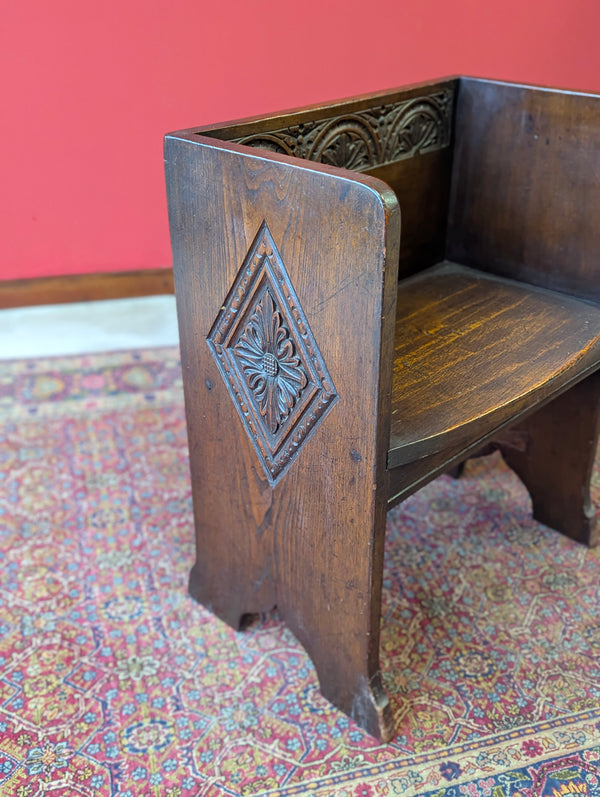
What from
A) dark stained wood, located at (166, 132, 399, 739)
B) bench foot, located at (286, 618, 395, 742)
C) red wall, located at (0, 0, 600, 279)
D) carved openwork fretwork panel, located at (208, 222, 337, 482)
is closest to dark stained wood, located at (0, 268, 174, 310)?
red wall, located at (0, 0, 600, 279)

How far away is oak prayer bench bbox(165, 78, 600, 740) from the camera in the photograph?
1262 mm

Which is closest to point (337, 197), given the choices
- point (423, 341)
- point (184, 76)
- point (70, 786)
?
point (423, 341)

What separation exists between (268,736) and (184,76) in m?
2.11

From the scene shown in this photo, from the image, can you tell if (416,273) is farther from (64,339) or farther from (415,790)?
(64,339)

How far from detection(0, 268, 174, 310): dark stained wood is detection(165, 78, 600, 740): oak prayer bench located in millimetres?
1330

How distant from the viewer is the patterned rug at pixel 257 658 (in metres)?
1.50

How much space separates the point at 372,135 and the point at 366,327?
2.34ft

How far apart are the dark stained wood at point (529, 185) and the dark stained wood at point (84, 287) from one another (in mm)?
1356

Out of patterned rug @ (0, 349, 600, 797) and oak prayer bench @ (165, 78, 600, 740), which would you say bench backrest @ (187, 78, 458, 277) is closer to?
oak prayer bench @ (165, 78, 600, 740)

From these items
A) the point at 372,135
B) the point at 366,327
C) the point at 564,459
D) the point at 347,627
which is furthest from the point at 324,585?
the point at 372,135

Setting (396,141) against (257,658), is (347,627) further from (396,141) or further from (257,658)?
(396,141)

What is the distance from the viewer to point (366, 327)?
3.99 feet

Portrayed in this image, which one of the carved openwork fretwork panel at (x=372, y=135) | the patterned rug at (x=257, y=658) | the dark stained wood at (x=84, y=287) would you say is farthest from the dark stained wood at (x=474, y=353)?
the dark stained wood at (x=84, y=287)

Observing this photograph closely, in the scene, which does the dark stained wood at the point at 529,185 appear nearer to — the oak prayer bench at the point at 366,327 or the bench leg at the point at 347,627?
the oak prayer bench at the point at 366,327
